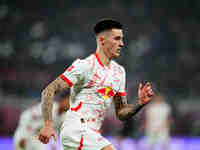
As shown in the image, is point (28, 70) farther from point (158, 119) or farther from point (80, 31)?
point (158, 119)

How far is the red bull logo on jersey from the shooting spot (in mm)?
3755

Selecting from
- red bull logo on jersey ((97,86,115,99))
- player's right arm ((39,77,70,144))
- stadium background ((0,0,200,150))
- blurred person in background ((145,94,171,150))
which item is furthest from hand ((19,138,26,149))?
stadium background ((0,0,200,150))

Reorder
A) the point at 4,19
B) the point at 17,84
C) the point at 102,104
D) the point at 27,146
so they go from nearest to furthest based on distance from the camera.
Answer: the point at 102,104
the point at 27,146
the point at 17,84
the point at 4,19

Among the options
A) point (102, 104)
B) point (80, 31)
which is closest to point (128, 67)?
point (80, 31)

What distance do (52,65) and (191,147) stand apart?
6.26 metres

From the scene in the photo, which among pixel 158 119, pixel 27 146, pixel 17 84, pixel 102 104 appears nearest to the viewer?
pixel 102 104

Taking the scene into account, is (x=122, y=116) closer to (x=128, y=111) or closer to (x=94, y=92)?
(x=128, y=111)

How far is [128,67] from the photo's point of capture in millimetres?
16453

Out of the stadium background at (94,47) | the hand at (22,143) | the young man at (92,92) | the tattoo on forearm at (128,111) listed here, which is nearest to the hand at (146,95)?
the young man at (92,92)

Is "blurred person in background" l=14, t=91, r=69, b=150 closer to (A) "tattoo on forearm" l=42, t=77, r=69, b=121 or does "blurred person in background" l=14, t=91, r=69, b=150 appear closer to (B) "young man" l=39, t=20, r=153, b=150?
(B) "young man" l=39, t=20, r=153, b=150

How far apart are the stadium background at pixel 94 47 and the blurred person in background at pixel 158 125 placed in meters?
1.24

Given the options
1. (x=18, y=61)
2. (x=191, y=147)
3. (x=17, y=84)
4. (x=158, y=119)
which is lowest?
(x=191, y=147)

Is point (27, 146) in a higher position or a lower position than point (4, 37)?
lower

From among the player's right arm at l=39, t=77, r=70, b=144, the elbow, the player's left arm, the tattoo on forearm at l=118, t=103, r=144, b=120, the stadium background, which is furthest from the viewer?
the stadium background
